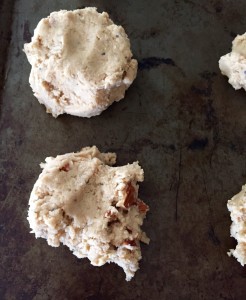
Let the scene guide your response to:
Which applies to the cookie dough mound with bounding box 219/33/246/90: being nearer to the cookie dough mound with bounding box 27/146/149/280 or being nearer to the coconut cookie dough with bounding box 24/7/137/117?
the coconut cookie dough with bounding box 24/7/137/117

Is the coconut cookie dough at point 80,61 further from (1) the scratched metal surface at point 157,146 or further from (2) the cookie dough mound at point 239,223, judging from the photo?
(2) the cookie dough mound at point 239,223

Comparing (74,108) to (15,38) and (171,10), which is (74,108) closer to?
(15,38)

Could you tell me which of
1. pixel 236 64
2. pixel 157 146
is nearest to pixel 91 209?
pixel 157 146

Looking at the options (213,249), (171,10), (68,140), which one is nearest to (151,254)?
(213,249)

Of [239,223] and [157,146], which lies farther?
[157,146]

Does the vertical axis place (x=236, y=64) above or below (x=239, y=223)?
above

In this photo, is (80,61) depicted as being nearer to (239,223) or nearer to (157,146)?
(157,146)
